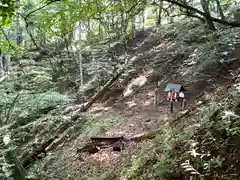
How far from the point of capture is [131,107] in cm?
1034

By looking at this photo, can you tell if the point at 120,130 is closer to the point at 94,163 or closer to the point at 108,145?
the point at 108,145

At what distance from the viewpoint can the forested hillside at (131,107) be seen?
436cm

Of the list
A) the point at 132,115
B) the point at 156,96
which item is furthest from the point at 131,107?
the point at 156,96

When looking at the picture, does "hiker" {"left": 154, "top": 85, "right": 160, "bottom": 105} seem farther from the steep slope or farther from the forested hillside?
the steep slope

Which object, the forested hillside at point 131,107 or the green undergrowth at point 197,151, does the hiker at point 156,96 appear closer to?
the forested hillside at point 131,107

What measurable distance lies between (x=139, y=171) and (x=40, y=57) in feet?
49.8

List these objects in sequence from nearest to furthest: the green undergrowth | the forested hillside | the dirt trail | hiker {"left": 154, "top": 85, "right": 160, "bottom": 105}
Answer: the green undergrowth → the forested hillside → the dirt trail → hiker {"left": 154, "top": 85, "right": 160, "bottom": 105}

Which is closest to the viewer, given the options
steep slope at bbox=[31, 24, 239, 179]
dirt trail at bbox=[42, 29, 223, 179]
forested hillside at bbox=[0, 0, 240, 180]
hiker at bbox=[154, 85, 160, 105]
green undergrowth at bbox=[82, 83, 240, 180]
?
green undergrowth at bbox=[82, 83, 240, 180]

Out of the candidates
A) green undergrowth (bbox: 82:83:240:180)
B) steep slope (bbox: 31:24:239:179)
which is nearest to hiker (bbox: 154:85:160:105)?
steep slope (bbox: 31:24:239:179)

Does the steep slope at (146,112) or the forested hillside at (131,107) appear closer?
the forested hillside at (131,107)

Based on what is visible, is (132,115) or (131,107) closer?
(132,115)

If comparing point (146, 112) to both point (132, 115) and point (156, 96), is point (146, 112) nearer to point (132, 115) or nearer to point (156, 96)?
point (132, 115)

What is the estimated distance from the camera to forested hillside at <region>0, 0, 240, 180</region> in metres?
4.36

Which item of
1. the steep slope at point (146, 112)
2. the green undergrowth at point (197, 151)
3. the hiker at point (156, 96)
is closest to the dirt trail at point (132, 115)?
the steep slope at point (146, 112)
